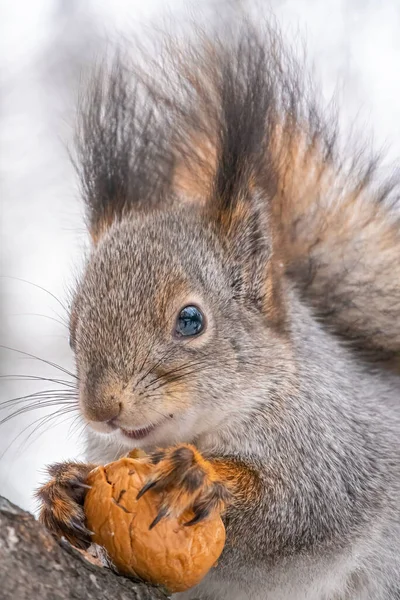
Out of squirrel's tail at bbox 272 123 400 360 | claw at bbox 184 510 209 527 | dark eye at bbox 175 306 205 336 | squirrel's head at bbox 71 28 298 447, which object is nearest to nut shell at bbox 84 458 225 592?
claw at bbox 184 510 209 527

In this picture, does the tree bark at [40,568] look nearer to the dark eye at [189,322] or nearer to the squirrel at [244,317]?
the squirrel at [244,317]

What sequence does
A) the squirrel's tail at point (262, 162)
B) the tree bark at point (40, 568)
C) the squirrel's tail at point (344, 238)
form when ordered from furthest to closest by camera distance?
the squirrel's tail at point (344, 238) < the squirrel's tail at point (262, 162) < the tree bark at point (40, 568)

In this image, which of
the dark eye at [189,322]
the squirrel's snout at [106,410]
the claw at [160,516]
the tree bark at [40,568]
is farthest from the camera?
the dark eye at [189,322]


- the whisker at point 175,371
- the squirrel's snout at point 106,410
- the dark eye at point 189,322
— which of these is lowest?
the squirrel's snout at point 106,410

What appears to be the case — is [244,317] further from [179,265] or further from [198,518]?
→ [198,518]

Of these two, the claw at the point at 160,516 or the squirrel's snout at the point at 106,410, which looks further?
the squirrel's snout at the point at 106,410

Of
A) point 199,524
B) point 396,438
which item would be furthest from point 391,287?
point 199,524

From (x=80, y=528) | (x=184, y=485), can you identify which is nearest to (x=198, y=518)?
(x=184, y=485)

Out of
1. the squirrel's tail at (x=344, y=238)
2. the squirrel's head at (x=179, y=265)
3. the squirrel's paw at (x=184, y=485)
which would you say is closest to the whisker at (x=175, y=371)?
the squirrel's head at (x=179, y=265)
